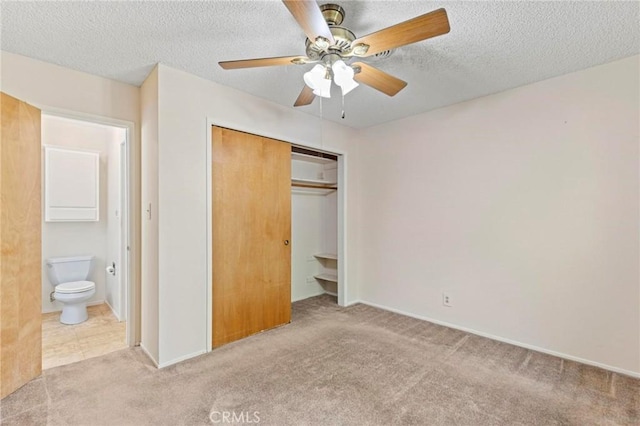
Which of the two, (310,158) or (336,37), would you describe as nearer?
(336,37)

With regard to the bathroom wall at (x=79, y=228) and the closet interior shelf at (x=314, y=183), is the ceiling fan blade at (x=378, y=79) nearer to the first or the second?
the closet interior shelf at (x=314, y=183)

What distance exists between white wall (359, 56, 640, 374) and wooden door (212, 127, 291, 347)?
1.41 m

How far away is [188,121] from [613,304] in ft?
12.2

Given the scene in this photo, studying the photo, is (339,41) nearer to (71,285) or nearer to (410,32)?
(410,32)

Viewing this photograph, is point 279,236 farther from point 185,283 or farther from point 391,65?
point 391,65

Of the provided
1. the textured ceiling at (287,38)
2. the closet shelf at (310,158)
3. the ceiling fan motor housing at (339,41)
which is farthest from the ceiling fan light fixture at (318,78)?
the closet shelf at (310,158)

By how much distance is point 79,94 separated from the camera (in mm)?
2514

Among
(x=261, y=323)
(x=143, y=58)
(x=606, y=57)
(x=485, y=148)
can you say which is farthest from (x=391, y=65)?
(x=261, y=323)

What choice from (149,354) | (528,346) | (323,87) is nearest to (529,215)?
(528,346)

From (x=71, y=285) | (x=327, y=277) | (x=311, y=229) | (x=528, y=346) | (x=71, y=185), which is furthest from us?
(x=311, y=229)

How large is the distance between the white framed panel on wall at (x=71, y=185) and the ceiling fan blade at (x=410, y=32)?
403cm

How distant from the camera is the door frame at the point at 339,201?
2.70 m

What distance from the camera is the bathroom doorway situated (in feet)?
11.1

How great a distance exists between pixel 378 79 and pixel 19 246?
2784 millimetres
